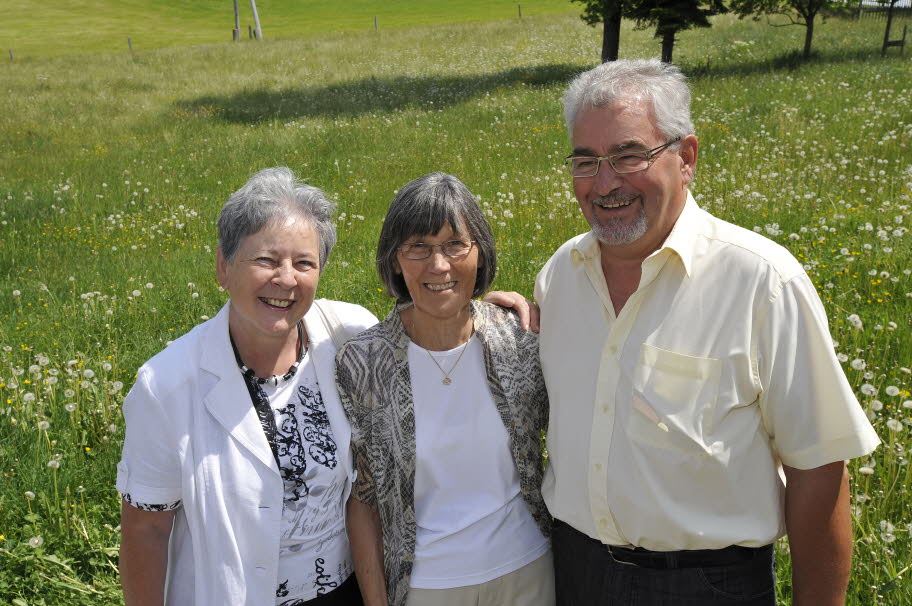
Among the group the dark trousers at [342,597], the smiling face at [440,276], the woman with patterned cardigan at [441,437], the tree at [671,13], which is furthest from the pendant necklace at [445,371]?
Answer: the tree at [671,13]

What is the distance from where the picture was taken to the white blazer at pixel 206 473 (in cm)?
267

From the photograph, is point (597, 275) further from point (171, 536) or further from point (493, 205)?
point (493, 205)

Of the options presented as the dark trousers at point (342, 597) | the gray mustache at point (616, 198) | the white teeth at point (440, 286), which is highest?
Result: the gray mustache at point (616, 198)

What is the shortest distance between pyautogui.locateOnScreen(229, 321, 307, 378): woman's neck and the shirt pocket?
1406mm

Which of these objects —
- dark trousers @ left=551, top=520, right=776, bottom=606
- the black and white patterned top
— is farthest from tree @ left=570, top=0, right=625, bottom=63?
dark trousers @ left=551, top=520, right=776, bottom=606

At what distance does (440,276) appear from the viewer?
290 centimetres

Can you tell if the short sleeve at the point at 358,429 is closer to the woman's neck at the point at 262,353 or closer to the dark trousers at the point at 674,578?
the woman's neck at the point at 262,353

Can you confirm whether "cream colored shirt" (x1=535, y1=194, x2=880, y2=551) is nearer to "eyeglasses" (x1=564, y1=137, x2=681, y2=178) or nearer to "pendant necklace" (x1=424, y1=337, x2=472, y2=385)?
"eyeglasses" (x1=564, y1=137, x2=681, y2=178)

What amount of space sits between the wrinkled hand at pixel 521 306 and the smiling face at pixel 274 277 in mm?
826

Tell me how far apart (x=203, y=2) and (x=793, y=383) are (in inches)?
3489

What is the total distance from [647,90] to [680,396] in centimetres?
109

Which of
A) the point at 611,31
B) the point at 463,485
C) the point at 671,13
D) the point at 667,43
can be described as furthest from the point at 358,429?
the point at 611,31

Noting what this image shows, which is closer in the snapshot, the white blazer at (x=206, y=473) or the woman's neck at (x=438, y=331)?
the white blazer at (x=206, y=473)

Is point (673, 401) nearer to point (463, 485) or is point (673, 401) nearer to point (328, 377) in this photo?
point (463, 485)
